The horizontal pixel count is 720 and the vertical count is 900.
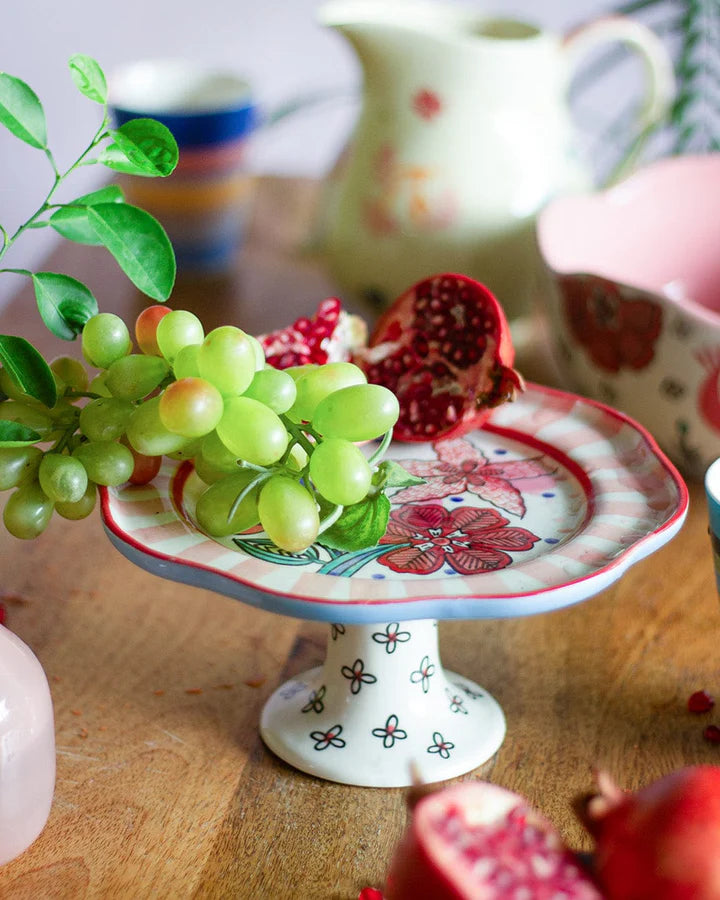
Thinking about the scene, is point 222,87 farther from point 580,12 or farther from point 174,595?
point 580,12

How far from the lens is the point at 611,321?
782mm

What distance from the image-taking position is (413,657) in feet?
1.86

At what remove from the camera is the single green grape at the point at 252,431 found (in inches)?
19.7

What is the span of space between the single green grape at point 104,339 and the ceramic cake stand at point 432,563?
7 cm

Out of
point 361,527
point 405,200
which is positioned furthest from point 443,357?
point 405,200

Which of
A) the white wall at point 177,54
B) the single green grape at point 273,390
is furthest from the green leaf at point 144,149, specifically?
the white wall at point 177,54

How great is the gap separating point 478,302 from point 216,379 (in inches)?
8.2

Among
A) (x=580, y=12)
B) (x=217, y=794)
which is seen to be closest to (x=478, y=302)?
(x=217, y=794)

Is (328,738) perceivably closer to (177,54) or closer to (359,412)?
(359,412)

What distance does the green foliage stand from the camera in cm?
50

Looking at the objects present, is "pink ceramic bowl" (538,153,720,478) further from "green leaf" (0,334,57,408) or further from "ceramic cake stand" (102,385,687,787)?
"green leaf" (0,334,57,408)

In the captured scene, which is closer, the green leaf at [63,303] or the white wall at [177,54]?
A: the green leaf at [63,303]

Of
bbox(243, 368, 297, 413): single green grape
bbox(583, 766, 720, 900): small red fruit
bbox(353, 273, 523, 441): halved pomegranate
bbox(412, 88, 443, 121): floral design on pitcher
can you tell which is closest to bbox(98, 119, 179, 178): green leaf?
bbox(243, 368, 297, 413): single green grape

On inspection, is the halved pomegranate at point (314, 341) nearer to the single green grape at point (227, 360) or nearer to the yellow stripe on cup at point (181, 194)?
the single green grape at point (227, 360)
